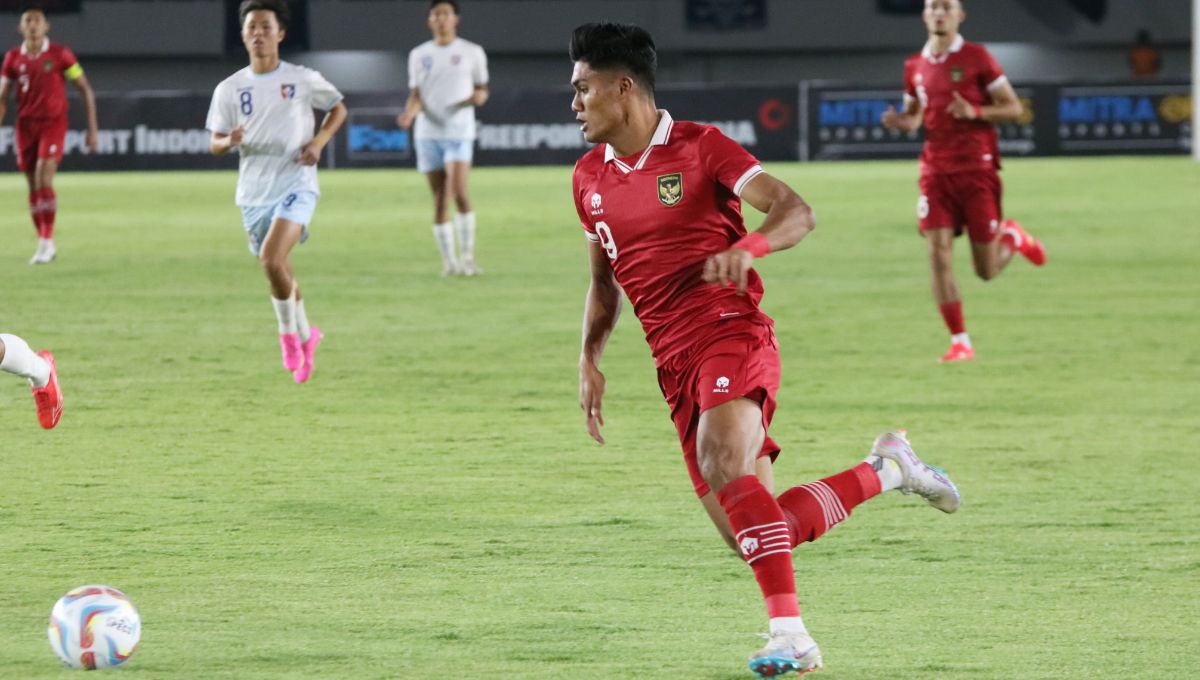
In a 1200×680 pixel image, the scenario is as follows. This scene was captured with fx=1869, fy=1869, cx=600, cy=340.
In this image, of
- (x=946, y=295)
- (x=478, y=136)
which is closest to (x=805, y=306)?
(x=946, y=295)

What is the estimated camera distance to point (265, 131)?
438 inches

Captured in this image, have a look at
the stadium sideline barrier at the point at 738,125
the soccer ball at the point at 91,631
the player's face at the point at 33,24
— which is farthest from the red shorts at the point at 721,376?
the stadium sideline barrier at the point at 738,125

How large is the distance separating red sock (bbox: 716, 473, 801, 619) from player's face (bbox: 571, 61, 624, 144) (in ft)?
3.57

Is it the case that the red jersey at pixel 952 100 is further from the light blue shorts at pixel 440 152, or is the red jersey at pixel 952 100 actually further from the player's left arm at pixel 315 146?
the light blue shorts at pixel 440 152

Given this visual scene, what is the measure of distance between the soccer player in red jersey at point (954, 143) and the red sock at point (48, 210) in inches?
365

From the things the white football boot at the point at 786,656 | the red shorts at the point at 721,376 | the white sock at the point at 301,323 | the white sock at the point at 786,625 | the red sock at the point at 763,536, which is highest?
the red shorts at the point at 721,376

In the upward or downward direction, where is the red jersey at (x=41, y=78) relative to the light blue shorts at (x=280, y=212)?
downward

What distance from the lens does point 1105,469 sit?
8078 millimetres

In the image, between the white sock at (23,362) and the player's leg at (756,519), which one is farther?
the white sock at (23,362)

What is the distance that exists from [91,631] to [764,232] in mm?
2028

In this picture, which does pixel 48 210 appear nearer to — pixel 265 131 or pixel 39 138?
pixel 39 138

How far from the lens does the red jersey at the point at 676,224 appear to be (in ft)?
17.1

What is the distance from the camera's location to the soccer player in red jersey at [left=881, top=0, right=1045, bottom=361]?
1164 cm

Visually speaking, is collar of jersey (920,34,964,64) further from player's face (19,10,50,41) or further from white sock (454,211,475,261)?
player's face (19,10,50,41)
